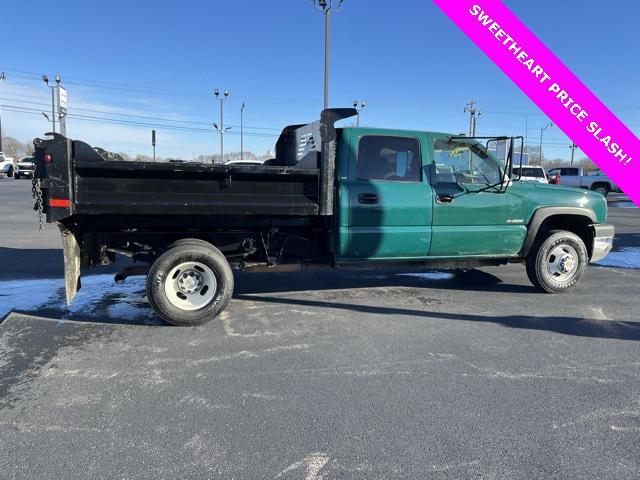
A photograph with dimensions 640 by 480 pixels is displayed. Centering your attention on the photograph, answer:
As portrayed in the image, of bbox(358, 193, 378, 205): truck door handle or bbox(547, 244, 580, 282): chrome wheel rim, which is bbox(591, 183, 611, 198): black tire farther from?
bbox(358, 193, 378, 205): truck door handle

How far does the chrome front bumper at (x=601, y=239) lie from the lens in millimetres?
6512

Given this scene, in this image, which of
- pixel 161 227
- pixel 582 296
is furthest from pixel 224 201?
pixel 582 296

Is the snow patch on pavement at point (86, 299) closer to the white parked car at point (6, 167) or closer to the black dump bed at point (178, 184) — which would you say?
the black dump bed at point (178, 184)

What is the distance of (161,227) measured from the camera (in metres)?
5.18

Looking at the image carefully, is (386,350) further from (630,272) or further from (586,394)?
(630,272)

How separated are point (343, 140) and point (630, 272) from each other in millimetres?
5665

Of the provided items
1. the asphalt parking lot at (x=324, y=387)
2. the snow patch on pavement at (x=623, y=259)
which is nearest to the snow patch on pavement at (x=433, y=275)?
the asphalt parking lot at (x=324, y=387)

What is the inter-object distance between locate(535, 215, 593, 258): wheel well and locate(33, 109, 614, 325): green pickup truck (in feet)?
0.05

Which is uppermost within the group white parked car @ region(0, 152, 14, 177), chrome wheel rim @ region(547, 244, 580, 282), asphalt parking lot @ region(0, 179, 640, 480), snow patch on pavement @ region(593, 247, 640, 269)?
white parked car @ region(0, 152, 14, 177)

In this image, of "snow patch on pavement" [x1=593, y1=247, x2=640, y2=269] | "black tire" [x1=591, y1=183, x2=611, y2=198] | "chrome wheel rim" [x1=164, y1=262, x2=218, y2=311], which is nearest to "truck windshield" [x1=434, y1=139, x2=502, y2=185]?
"chrome wheel rim" [x1=164, y1=262, x2=218, y2=311]

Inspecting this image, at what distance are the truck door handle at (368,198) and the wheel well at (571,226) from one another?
8.16 feet

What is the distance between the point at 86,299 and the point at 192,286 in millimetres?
1730

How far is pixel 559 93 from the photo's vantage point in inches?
182

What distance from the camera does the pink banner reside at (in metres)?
4.52
